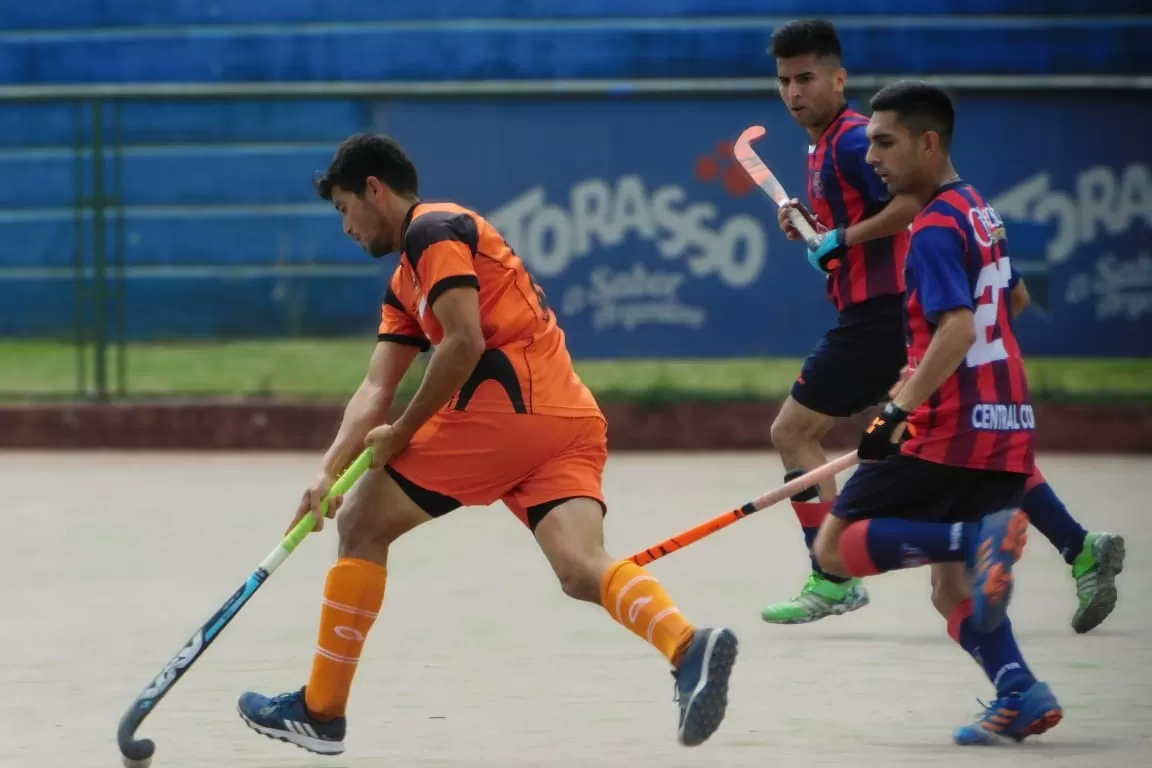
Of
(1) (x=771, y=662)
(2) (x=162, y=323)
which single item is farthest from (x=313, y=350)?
(1) (x=771, y=662)

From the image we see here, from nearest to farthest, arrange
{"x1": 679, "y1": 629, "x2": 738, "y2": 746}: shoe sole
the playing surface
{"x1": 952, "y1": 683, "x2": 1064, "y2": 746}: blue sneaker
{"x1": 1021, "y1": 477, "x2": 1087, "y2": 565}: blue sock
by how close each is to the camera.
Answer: {"x1": 679, "y1": 629, "x2": 738, "y2": 746}: shoe sole, {"x1": 952, "y1": 683, "x2": 1064, "y2": 746}: blue sneaker, the playing surface, {"x1": 1021, "y1": 477, "x2": 1087, "y2": 565}: blue sock

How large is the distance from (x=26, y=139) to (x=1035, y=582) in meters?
8.96

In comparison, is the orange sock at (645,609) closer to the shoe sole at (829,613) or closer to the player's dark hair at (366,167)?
the player's dark hair at (366,167)

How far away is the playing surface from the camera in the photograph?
5133mm

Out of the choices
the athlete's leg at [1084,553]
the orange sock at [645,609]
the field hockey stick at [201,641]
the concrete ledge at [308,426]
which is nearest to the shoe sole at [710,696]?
the orange sock at [645,609]

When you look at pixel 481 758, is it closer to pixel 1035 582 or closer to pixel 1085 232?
pixel 1035 582

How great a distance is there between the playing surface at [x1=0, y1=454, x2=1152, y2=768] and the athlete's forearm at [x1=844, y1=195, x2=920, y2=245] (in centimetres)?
122

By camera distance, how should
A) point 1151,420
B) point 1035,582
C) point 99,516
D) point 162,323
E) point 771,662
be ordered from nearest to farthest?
point 771,662 → point 1035,582 → point 99,516 → point 1151,420 → point 162,323

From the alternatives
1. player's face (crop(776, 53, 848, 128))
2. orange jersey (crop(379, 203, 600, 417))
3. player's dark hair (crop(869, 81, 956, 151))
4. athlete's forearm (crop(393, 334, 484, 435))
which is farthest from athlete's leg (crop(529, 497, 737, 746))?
player's face (crop(776, 53, 848, 128))

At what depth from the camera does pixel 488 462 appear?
5086mm

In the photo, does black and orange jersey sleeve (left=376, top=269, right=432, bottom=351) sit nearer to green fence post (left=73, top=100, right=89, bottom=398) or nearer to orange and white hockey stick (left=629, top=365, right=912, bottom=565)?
orange and white hockey stick (left=629, top=365, right=912, bottom=565)

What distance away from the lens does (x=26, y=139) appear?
1456cm

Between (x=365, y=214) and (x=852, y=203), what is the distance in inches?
87.7

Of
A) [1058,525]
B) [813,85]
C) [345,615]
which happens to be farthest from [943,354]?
[813,85]
